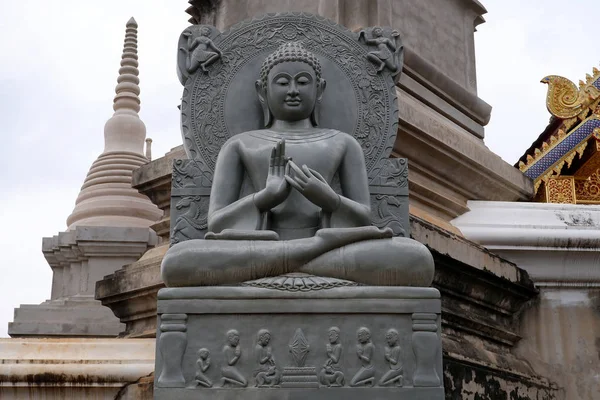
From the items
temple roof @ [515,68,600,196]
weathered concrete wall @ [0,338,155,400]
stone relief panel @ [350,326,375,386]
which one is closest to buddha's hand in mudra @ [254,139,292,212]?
stone relief panel @ [350,326,375,386]

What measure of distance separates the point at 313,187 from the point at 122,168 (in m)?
10.6

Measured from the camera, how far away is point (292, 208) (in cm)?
449

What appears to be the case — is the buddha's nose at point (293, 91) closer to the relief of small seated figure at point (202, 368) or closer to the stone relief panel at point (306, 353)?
the stone relief panel at point (306, 353)

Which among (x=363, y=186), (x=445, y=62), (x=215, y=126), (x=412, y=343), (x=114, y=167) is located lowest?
(x=412, y=343)

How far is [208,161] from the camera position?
485cm

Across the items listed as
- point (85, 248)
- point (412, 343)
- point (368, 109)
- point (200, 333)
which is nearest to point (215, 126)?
point (368, 109)

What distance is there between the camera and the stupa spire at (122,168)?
13641 millimetres

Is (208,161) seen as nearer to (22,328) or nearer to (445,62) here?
(445,62)

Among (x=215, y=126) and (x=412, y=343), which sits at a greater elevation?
(x=215, y=126)

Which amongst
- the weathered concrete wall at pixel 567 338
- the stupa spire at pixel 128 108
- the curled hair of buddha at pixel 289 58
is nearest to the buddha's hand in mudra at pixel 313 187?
the curled hair of buddha at pixel 289 58

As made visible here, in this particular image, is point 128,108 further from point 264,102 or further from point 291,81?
point 291,81

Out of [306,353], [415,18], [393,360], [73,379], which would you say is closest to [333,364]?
[306,353]

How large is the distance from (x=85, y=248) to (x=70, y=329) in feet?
6.54

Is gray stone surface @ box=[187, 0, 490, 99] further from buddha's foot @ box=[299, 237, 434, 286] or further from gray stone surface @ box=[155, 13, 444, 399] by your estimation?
buddha's foot @ box=[299, 237, 434, 286]
